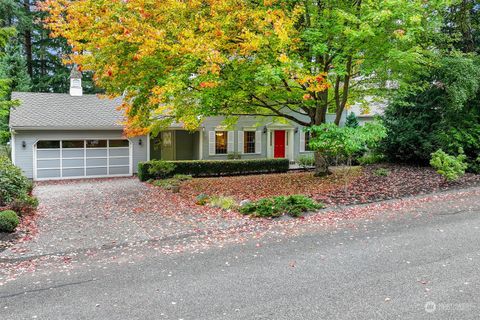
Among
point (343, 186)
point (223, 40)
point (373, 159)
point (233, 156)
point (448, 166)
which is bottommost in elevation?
point (343, 186)

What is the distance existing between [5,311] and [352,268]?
4.78 metres

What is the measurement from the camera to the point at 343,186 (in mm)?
12305

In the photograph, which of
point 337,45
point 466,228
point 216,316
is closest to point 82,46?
point 337,45

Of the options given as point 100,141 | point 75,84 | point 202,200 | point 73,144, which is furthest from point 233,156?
point 75,84

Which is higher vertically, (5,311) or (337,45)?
(337,45)

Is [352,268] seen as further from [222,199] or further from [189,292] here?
[222,199]

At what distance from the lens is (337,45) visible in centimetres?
1023

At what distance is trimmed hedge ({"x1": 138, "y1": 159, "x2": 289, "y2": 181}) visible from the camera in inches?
672

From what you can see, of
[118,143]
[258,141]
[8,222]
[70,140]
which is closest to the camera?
[8,222]

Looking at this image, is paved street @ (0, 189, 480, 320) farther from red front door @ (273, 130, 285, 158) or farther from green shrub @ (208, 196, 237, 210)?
red front door @ (273, 130, 285, 158)

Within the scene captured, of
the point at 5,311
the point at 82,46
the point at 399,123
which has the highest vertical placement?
the point at 82,46

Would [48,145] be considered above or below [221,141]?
below

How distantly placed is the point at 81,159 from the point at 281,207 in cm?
1313

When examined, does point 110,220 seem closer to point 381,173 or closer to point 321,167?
point 321,167
